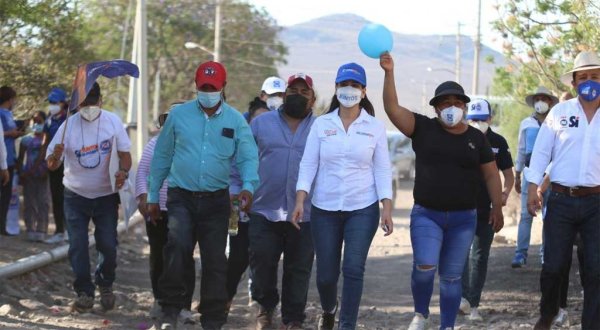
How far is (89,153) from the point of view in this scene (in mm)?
11781

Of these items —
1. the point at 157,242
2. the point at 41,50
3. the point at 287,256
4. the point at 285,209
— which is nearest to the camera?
the point at 285,209

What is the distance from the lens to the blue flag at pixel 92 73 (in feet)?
38.0

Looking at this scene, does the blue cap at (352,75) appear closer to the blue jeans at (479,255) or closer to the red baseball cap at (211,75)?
the red baseball cap at (211,75)

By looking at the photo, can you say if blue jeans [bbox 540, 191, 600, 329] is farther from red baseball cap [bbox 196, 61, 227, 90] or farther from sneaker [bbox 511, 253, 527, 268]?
sneaker [bbox 511, 253, 527, 268]

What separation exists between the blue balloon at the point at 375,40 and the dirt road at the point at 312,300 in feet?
9.67

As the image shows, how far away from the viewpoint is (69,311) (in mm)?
11906

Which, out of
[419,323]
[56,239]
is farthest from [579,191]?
[56,239]

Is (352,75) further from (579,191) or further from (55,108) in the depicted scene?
(55,108)

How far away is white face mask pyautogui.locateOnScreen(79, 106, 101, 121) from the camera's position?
11.8 meters

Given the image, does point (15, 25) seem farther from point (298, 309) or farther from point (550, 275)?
point (550, 275)

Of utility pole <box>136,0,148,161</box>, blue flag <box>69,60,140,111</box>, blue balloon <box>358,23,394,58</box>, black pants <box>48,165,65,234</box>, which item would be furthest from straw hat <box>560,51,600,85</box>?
utility pole <box>136,0,148,161</box>

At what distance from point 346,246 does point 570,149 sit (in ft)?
5.62

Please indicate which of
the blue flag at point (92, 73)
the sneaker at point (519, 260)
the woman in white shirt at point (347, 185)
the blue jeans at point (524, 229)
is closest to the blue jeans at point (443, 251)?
the woman in white shirt at point (347, 185)

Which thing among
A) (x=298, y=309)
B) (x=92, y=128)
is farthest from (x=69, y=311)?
(x=298, y=309)
